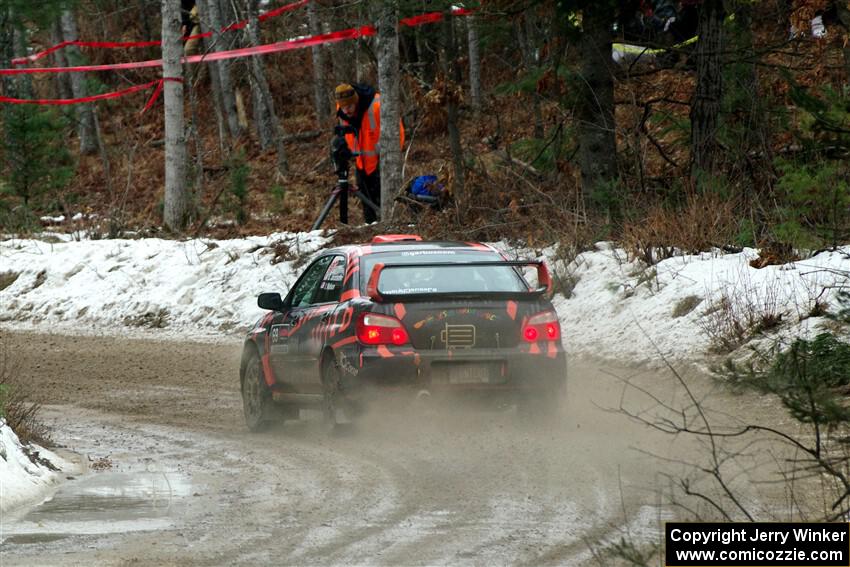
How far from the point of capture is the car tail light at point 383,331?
33.7 feet

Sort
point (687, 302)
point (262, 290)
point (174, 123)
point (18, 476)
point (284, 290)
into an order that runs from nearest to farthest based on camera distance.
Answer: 1. point (18, 476)
2. point (687, 302)
3. point (284, 290)
4. point (262, 290)
5. point (174, 123)

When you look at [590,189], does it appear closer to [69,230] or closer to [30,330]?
[30,330]

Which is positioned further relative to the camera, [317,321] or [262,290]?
[262,290]

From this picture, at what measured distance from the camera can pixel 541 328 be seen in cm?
1053

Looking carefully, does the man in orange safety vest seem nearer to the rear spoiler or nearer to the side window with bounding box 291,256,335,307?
the side window with bounding box 291,256,335,307

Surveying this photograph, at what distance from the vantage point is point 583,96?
19.0m

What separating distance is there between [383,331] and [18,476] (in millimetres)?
3125

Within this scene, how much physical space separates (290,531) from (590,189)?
1258cm

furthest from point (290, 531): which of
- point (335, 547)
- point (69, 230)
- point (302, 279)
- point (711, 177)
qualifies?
point (69, 230)

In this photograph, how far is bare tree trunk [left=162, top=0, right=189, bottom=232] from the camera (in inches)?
1014

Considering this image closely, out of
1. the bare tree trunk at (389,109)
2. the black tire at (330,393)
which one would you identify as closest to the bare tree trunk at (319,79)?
the bare tree trunk at (389,109)

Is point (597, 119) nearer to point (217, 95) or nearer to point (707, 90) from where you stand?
point (707, 90)

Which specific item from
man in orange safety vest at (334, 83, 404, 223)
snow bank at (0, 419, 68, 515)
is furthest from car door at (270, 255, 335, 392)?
man in orange safety vest at (334, 83, 404, 223)

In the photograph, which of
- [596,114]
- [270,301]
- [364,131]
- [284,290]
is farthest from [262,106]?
[270,301]
